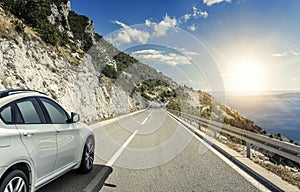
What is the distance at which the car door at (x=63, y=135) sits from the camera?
4.98m

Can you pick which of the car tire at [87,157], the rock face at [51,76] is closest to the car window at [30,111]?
the car tire at [87,157]

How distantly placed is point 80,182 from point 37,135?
5.93 feet

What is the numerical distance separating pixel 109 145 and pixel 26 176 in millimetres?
6825

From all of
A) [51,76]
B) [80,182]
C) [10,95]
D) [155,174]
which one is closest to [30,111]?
[10,95]

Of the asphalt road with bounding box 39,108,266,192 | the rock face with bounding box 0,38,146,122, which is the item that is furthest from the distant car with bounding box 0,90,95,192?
the rock face with bounding box 0,38,146,122

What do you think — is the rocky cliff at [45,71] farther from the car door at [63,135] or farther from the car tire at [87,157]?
the car door at [63,135]

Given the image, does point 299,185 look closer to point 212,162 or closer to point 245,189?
point 245,189

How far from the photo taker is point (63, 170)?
514 centimetres

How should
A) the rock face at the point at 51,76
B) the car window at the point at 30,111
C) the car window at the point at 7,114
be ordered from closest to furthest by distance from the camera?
the car window at the point at 7,114
the car window at the point at 30,111
the rock face at the point at 51,76

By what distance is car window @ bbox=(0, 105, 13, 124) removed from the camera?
3.73 meters

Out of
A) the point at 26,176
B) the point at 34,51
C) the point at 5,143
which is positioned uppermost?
the point at 34,51

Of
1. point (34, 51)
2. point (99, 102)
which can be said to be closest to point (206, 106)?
point (99, 102)

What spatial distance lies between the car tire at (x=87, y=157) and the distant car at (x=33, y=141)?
0.28 meters

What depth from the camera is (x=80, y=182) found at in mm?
5605
